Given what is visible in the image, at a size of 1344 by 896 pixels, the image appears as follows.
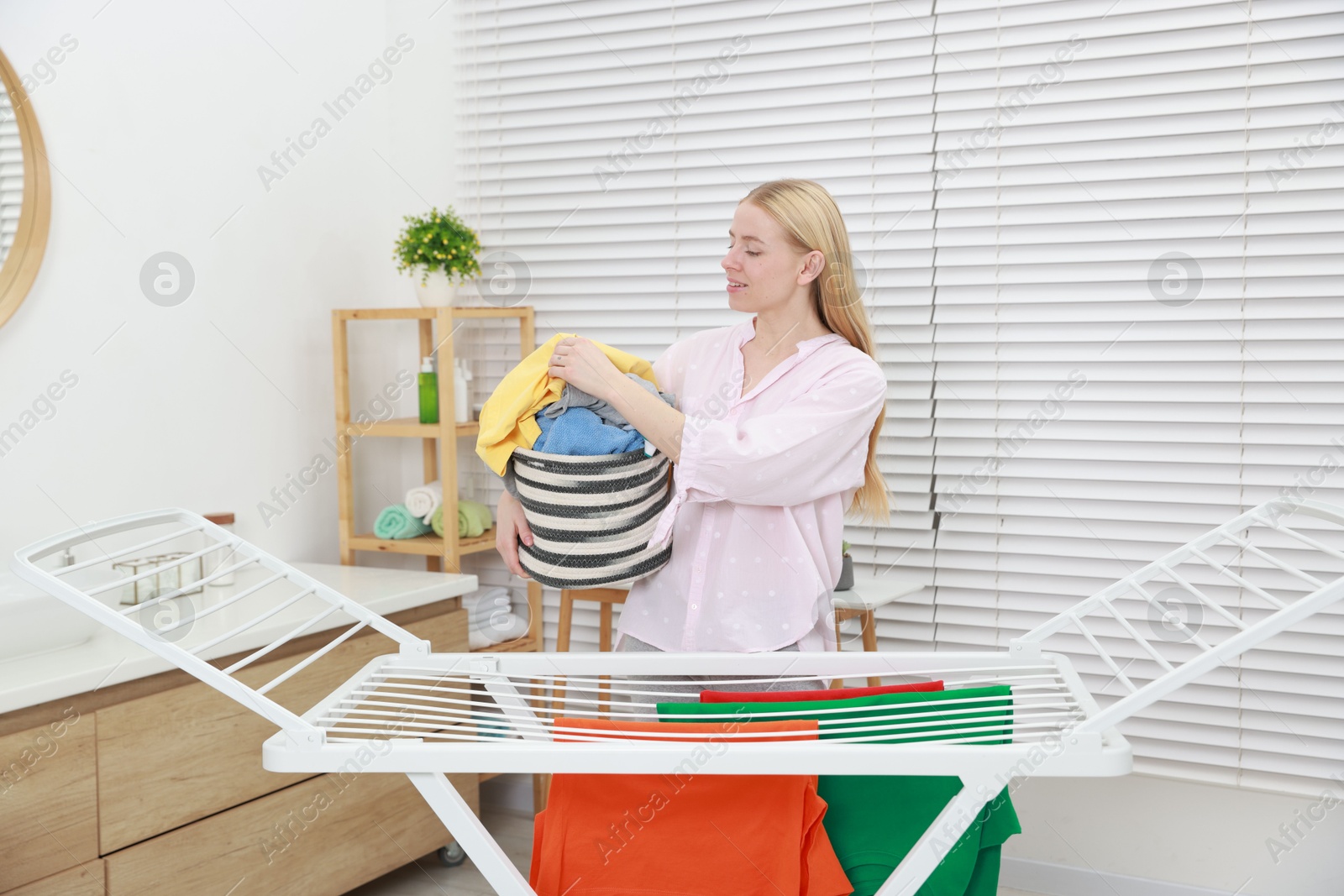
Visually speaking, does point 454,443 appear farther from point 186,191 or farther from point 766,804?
point 766,804

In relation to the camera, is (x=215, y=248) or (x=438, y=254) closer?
(x=215, y=248)

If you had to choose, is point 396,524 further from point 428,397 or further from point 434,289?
point 434,289

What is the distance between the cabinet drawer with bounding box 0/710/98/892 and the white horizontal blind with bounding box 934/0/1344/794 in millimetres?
1680

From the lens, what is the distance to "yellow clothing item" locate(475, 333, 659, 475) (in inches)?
57.7

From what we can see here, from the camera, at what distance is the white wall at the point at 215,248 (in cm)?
203

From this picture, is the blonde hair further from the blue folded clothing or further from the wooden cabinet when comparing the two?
the wooden cabinet

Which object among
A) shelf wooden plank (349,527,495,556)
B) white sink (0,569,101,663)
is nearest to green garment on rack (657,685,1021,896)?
white sink (0,569,101,663)

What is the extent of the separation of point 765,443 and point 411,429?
4.36 feet

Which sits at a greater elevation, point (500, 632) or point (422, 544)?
point (422, 544)

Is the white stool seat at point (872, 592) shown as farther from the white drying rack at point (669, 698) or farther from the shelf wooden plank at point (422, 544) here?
the shelf wooden plank at point (422, 544)

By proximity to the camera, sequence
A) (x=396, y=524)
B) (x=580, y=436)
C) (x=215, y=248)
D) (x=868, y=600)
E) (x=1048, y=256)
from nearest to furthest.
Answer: (x=580, y=436) → (x=868, y=600) → (x=1048, y=256) → (x=215, y=248) → (x=396, y=524)

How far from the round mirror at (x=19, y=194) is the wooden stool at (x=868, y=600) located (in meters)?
1.62

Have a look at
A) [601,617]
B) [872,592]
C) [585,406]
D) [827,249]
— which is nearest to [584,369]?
[585,406]

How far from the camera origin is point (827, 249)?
1.65 metres
